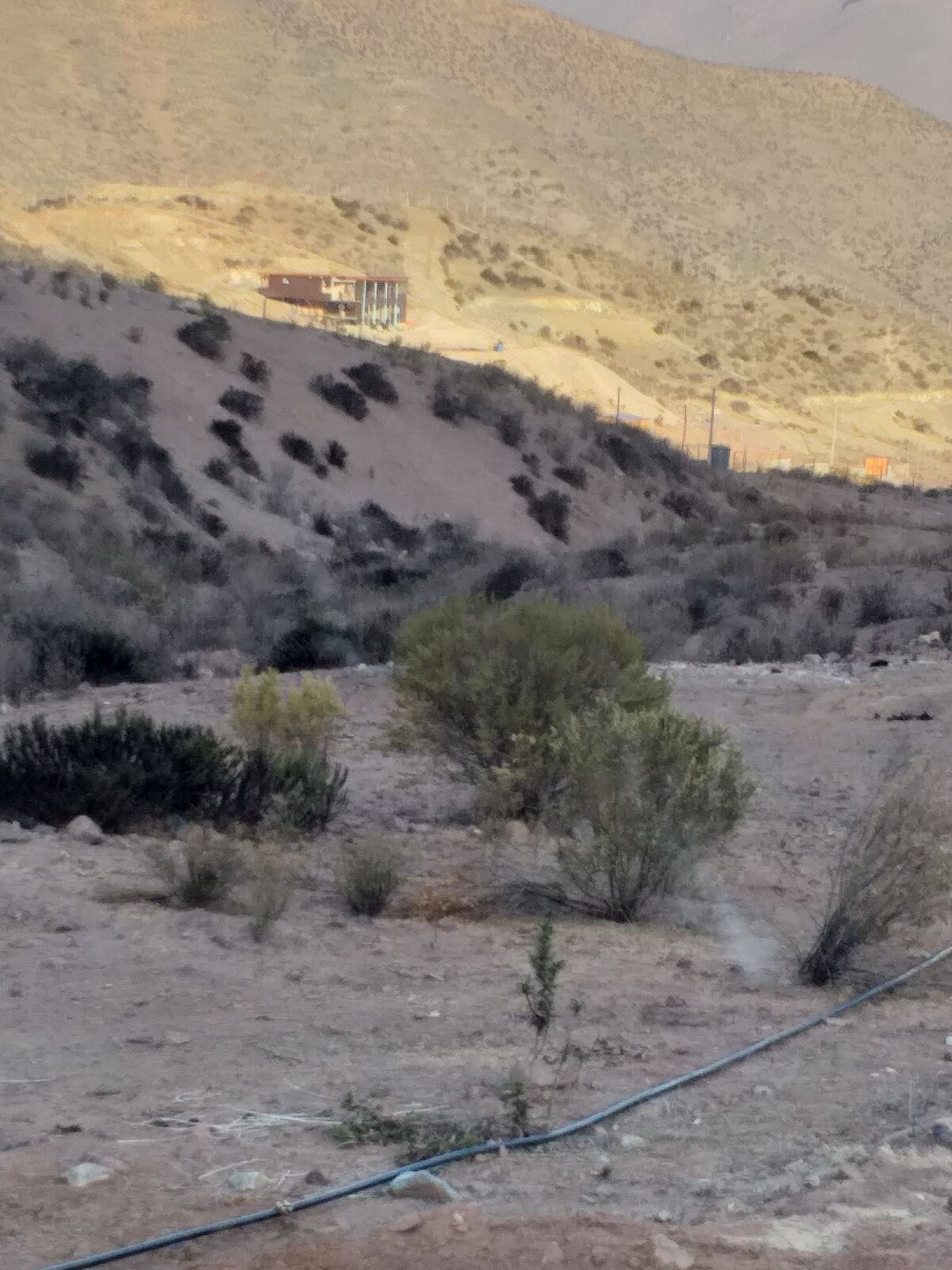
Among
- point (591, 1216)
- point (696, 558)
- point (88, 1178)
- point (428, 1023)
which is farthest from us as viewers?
point (696, 558)

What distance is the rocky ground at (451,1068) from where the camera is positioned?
4.21 metres

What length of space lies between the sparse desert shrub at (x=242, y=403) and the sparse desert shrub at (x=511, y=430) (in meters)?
7.48

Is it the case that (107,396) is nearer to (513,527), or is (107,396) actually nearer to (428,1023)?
(513,527)

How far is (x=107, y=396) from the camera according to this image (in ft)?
112

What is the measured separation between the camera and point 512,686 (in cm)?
1075

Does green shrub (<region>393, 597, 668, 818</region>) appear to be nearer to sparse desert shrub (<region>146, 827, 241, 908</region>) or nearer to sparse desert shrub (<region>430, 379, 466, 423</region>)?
sparse desert shrub (<region>146, 827, 241, 908</region>)

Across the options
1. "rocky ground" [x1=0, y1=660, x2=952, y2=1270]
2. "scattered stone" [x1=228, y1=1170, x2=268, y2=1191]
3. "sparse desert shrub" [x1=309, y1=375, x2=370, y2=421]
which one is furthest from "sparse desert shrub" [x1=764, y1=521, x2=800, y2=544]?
"scattered stone" [x1=228, y1=1170, x2=268, y2=1191]

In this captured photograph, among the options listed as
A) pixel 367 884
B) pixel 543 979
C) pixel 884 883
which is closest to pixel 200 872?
pixel 367 884

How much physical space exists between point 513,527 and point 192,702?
24.9 meters

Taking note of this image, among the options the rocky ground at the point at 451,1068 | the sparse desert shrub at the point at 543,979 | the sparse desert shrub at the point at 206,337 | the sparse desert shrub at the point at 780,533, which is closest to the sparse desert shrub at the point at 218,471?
the sparse desert shrub at the point at 206,337

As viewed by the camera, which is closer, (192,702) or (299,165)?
(192,702)

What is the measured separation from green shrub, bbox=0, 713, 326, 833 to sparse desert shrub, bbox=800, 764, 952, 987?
3.64m

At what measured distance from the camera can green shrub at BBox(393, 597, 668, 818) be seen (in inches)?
406

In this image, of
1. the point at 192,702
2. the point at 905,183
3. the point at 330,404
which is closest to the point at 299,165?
the point at 905,183
